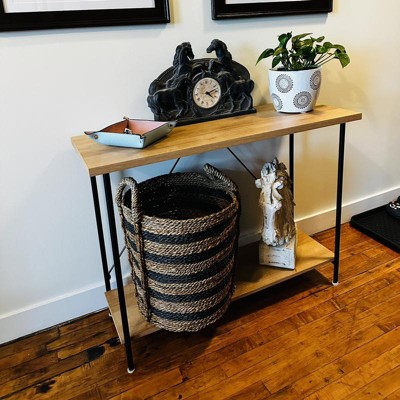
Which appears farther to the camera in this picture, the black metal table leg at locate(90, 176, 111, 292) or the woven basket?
the black metal table leg at locate(90, 176, 111, 292)

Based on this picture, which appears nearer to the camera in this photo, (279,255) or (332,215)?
(279,255)

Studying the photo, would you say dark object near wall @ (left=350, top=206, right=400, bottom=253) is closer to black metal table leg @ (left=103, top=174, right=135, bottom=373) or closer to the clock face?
the clock face

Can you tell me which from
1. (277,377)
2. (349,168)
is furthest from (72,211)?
(349,168)

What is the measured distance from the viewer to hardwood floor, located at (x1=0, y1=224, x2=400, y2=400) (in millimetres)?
1265

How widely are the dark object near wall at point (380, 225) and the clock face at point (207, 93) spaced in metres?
1.15

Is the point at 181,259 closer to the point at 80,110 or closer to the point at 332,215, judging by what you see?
the point at 80,110

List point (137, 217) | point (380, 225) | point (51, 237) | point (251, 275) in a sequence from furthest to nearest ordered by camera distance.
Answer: point (380, 225) < point (251, 275) < point (51, 237) < point (137, 217)

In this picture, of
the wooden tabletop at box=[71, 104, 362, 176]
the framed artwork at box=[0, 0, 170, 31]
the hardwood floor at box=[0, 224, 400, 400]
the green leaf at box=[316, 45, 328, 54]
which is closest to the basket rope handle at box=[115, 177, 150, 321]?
the wooden tabletop at box=[71, 104, 362, 176]

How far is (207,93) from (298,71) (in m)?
0.33

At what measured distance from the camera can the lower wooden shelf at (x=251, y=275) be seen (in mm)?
1379

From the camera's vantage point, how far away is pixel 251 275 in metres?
1.58

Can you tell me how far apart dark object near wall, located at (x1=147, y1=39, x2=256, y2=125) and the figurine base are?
55cm

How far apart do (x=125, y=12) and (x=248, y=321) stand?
3.99ft

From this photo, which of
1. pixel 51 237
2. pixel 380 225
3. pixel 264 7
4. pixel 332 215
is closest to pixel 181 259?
pixel 51 237
